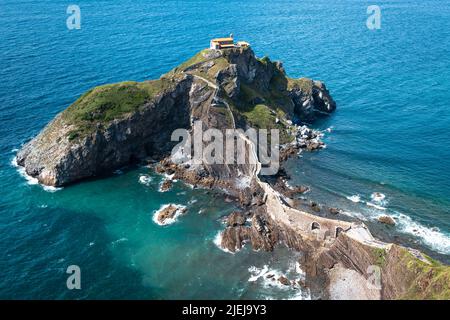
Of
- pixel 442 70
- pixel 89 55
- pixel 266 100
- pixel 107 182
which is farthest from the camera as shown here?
pixel 89 55

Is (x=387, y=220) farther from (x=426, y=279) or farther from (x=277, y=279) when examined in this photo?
(x=277, y=279)

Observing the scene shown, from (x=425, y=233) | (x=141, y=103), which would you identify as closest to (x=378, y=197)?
(x=425, y=233)

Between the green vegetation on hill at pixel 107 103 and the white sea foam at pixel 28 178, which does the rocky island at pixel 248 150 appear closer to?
the green vegetation on hill at pixel 107 103

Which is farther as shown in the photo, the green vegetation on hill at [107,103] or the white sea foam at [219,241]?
the green vegetation on hill at [107,103]

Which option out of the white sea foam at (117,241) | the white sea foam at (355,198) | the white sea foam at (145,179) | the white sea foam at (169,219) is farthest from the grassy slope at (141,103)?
the white sea foam at (117,241)
